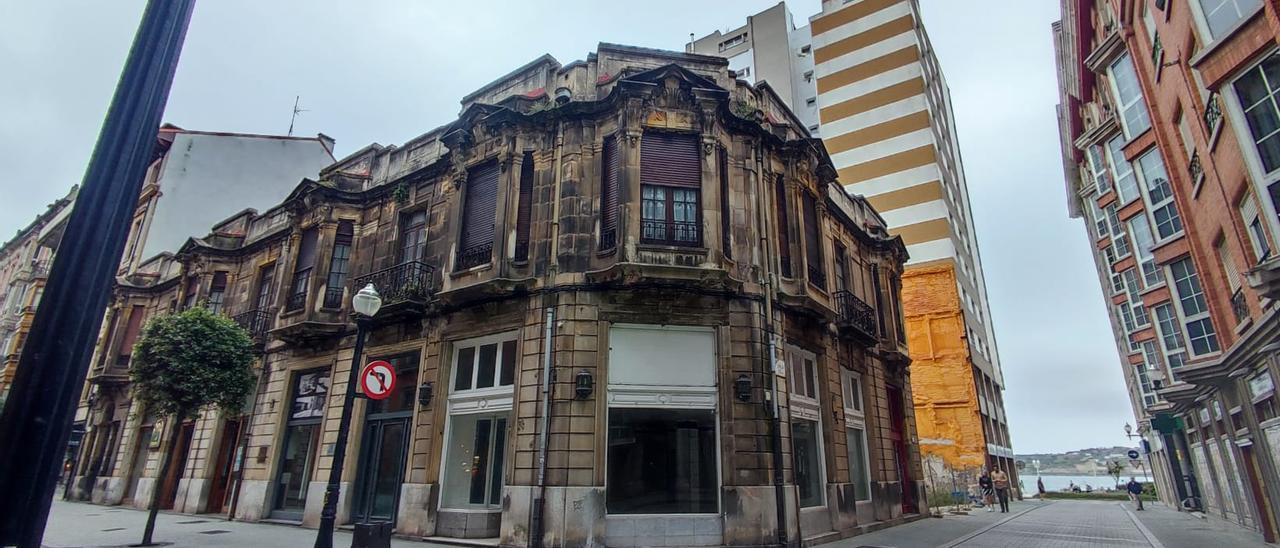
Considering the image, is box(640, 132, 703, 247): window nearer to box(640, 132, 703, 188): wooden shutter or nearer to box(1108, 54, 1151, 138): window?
box(640, 132, 703, 188): wooden shutter

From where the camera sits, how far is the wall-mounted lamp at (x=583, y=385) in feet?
38.7

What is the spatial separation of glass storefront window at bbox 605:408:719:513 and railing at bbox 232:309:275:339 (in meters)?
13.2

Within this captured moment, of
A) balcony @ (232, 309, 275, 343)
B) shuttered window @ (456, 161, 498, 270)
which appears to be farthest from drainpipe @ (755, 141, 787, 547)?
balcony @ (232, 309, 275, 343)

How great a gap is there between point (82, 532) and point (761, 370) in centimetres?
1474

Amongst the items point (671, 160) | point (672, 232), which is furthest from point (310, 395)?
point (671, 160)

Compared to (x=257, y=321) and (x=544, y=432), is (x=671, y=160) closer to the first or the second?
(x=544, y=432)

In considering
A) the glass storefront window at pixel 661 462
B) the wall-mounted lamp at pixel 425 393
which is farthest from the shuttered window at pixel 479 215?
the glass storefront window at pixel 661 462

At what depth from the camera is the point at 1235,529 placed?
17250 mm

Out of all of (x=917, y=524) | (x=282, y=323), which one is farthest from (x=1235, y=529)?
(x=282, y=323)

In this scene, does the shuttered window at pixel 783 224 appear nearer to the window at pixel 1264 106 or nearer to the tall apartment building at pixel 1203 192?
the tall apartment building at pixel 1203 192

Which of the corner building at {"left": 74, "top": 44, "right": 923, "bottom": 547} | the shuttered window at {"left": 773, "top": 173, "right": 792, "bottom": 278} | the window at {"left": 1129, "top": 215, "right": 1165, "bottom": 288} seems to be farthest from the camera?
the window at {"left": 1129, "top": 215, "right": 1165, "bottom": 288}

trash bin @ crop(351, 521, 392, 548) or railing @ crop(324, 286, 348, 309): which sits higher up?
railing @ crop(324, 286, 348, 309)

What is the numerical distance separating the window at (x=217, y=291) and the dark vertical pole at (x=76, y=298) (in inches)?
901

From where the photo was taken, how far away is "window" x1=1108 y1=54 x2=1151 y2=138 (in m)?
19.3
